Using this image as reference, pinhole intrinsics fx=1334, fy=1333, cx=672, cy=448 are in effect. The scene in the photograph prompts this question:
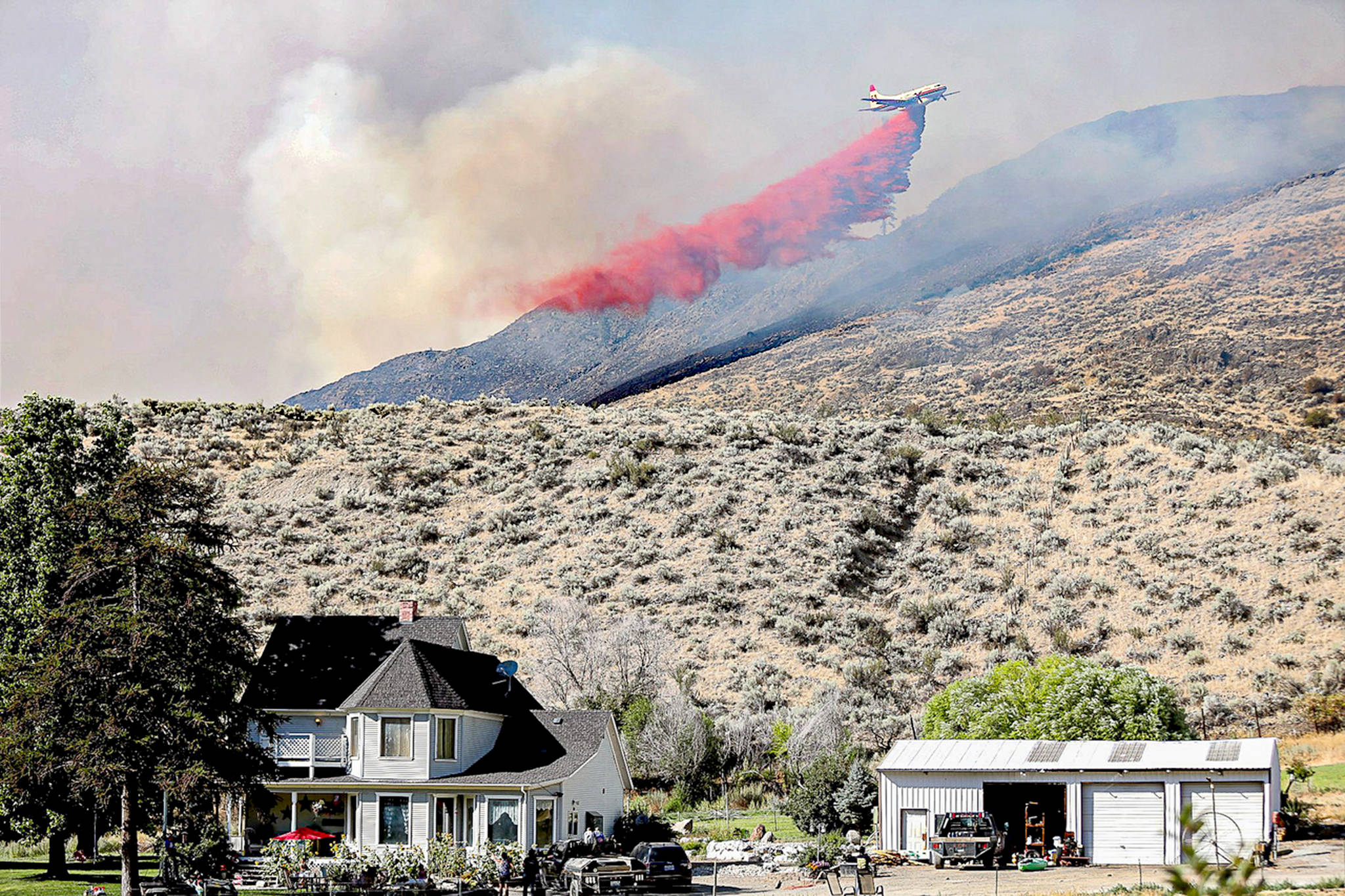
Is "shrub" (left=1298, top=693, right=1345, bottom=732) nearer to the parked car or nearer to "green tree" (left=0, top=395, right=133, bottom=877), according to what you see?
the parked car

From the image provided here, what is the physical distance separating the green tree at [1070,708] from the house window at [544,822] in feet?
43.6

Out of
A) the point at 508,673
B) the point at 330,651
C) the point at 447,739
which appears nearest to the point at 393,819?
the point at 447,739

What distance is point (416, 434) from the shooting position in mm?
82375

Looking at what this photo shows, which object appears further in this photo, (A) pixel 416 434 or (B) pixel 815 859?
(A) pixel 416 434

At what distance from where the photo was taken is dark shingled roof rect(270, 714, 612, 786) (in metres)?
33.0

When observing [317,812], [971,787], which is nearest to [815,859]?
[971,787]

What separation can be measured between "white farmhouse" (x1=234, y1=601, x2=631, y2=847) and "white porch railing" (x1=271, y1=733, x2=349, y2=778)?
33mm

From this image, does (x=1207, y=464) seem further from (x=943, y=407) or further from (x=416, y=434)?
(x=416, y=434)

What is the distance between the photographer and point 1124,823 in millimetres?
31562

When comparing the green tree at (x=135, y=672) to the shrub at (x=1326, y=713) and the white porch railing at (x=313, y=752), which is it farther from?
the shrub at (x=1326, y=713)

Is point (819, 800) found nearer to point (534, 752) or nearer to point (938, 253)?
point (534, 752)

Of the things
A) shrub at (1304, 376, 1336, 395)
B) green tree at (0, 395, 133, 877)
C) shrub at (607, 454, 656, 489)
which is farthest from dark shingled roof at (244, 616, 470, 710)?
shrub at (1304, 376, 1336, 395)

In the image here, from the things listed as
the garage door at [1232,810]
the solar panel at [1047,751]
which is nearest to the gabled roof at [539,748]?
the solar panel at [1047,751]

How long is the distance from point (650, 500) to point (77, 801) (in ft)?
151
